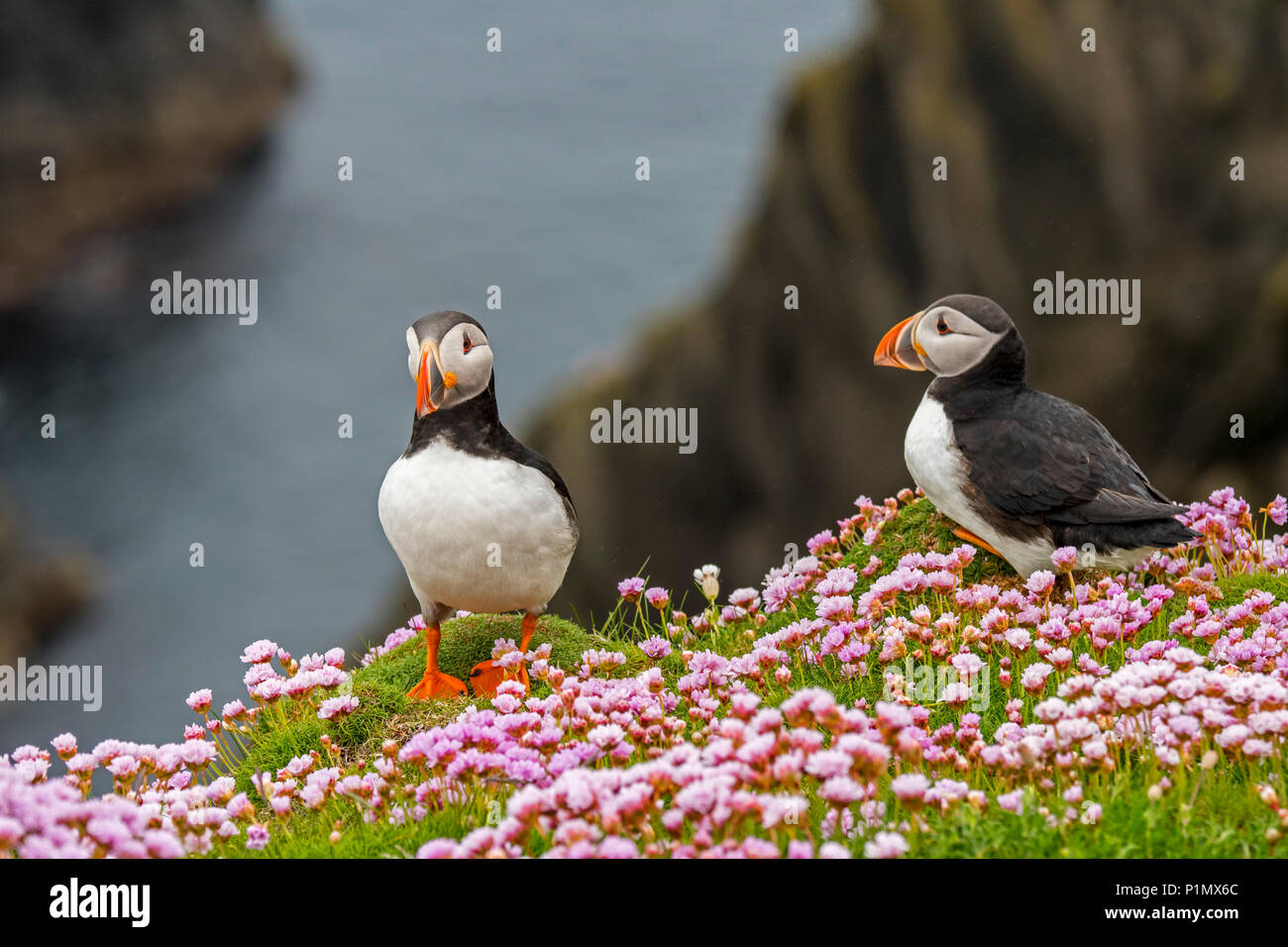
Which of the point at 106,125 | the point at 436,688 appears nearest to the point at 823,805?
the point at 436,688

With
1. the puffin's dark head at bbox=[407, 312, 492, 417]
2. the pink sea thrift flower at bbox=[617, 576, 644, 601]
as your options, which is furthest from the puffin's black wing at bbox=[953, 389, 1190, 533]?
the puffin's dark head at bbox=[407, 312, 492, 417]

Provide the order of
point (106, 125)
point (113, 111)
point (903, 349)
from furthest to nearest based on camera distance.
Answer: point (106, 125) → point (113, 111) → point (903, 349)

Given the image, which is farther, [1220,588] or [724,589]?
[724,589]

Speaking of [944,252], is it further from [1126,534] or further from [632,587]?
[632,587]

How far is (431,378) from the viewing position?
5.61 meters

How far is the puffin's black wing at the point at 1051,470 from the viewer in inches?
240

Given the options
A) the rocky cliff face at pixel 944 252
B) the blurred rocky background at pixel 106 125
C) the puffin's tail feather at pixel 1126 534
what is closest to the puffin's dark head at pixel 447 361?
the puffin's tail feather at pixel 1126 534

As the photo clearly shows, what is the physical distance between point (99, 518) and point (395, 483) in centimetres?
3390

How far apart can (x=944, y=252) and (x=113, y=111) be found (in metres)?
38.2

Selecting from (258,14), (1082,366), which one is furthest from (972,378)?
(258,14)

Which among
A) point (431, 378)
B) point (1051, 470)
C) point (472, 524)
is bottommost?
point (472, 524)

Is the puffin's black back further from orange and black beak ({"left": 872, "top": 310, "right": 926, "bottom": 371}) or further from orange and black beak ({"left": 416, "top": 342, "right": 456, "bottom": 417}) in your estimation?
orange and black beak ({"left": 416, "top": 342, "right": 456, "bottom": 417})
